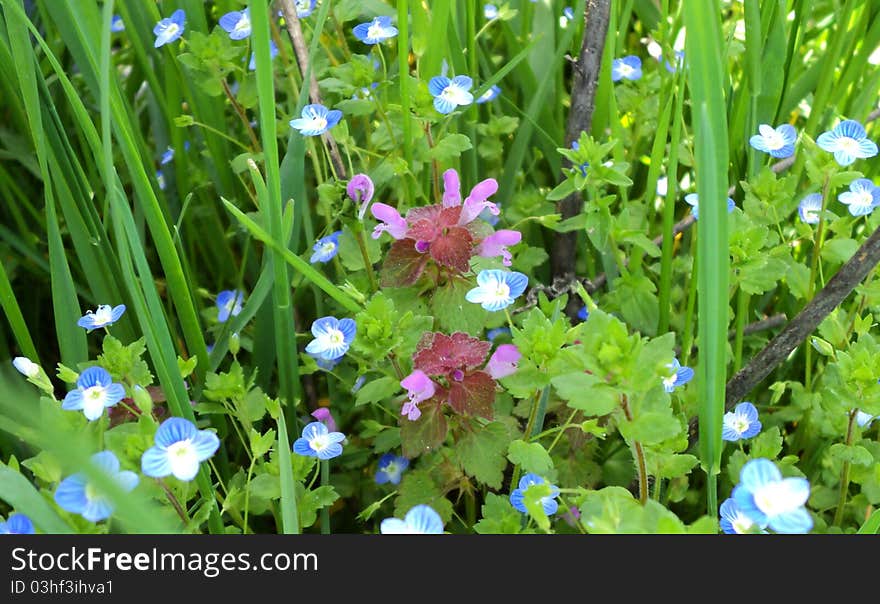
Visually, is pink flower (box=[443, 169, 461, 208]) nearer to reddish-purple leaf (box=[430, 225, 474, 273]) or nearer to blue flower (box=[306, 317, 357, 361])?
reddish-purple leaf (box=[430, 225, 474, 273])

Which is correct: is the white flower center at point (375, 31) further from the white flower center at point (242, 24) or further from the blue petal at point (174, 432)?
the blue petal at point (174, 432)

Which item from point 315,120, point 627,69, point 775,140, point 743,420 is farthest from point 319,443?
point 627,69

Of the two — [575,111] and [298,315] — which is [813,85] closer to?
[575,111]

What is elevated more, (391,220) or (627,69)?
(627,69)

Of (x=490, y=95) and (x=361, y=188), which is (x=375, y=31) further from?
(x=361, y=188)

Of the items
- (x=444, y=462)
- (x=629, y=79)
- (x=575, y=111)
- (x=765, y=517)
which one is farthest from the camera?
(x=629, y=79)

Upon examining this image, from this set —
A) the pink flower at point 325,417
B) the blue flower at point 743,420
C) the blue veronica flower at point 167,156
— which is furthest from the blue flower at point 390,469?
the blue veronica flower at point 167,156
